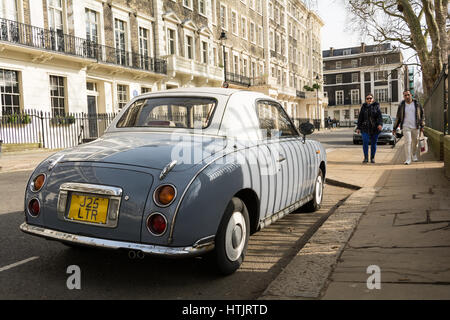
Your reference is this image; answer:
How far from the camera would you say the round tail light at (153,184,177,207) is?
115 inches

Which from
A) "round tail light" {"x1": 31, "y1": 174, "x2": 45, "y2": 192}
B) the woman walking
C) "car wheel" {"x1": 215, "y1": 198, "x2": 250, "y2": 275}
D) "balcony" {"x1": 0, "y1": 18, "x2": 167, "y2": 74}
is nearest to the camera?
"car wheel" {"x1": 215, "y1": 198, "x2": 250, "y2": 275}

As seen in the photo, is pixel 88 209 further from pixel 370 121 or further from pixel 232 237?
pixel 370 121

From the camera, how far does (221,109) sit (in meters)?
3.94

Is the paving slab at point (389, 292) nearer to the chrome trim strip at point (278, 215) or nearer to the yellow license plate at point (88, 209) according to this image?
the chrome trim strip at point (278, 215)

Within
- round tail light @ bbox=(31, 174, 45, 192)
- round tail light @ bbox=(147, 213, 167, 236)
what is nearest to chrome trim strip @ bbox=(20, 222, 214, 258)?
round tail light @ bbox=(147, 213, 167, 236)

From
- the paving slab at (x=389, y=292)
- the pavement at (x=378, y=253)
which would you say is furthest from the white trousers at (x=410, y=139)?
the paving slab at (x=389, y=292)

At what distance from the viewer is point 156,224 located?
2.92 m

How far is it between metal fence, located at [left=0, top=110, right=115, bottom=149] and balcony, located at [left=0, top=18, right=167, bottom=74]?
3.10m

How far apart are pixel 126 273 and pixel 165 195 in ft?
2.99

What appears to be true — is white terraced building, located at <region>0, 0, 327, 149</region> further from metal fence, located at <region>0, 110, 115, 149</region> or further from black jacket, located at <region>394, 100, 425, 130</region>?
black jacket, located at <region>394, 100, 425, 130</region>

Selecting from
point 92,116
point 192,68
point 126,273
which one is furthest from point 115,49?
point 126,273

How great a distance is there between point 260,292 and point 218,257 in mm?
402

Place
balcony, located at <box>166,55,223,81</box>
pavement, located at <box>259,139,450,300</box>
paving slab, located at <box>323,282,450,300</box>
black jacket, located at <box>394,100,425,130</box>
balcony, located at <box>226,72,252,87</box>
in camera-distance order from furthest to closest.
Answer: balcony, located at <box>226,72,252,87</box> < balcony, located at <box>166,55,223,81</box> < black jacket, located at <box>394,100,425,130</box> < pavement, located at <box>259,139,450,300</box> < paving slab, located at <box>323,282,450,300</box>

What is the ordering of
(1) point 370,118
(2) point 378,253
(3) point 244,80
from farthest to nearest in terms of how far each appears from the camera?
(3) point 244,80 → (1) point 370,118 → (2) point 378,253
